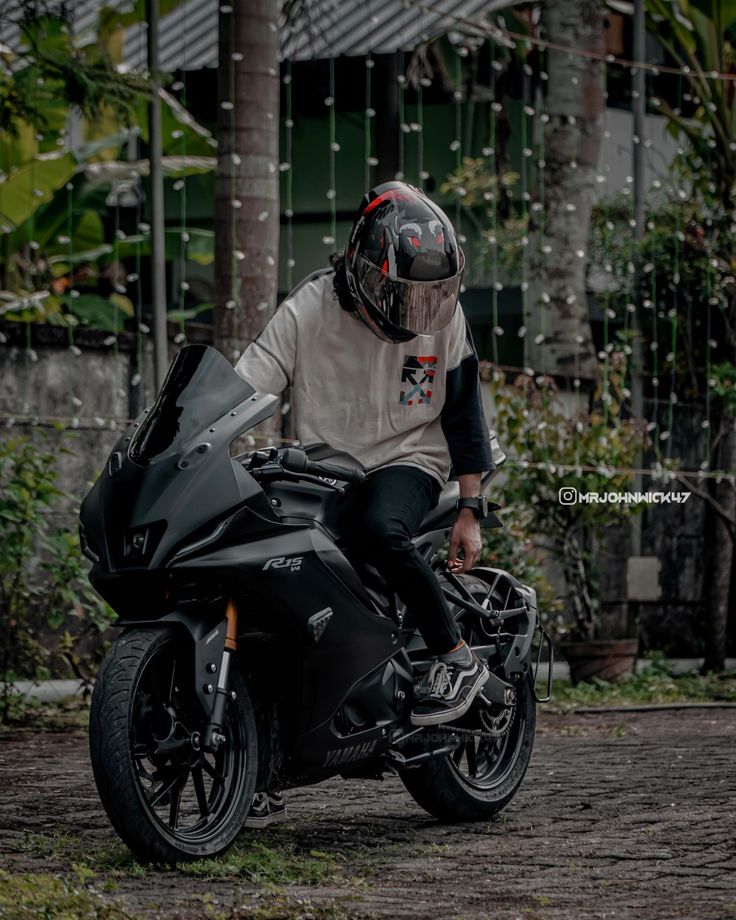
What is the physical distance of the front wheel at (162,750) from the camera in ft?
14.4

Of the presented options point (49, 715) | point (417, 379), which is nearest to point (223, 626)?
point (417, 379)

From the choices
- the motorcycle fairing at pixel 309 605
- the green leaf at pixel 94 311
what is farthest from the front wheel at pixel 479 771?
the green leaf at pixel 94 311

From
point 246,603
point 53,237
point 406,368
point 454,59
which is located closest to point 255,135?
point 406,368

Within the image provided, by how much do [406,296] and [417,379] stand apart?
0.35 m

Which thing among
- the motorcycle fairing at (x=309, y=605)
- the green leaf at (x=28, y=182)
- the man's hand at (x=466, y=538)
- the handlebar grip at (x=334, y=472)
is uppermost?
the green leaf at (x=28, y=182)

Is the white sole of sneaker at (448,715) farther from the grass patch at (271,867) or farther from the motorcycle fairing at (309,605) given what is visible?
the grass patch at (271,867)

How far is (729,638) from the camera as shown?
40.4 ft

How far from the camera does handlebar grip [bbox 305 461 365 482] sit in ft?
16.0

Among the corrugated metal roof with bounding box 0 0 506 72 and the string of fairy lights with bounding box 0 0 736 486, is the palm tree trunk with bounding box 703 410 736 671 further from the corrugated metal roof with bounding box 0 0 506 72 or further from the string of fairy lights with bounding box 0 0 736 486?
the corrugated metal roof with bounding box 0 0 506 72

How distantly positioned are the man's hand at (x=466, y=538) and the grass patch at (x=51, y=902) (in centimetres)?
190

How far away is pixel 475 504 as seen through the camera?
5.58m

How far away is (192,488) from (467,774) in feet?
6.03

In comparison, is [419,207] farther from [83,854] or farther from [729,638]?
[729,638]

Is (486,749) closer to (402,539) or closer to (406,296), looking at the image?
(402,539)
